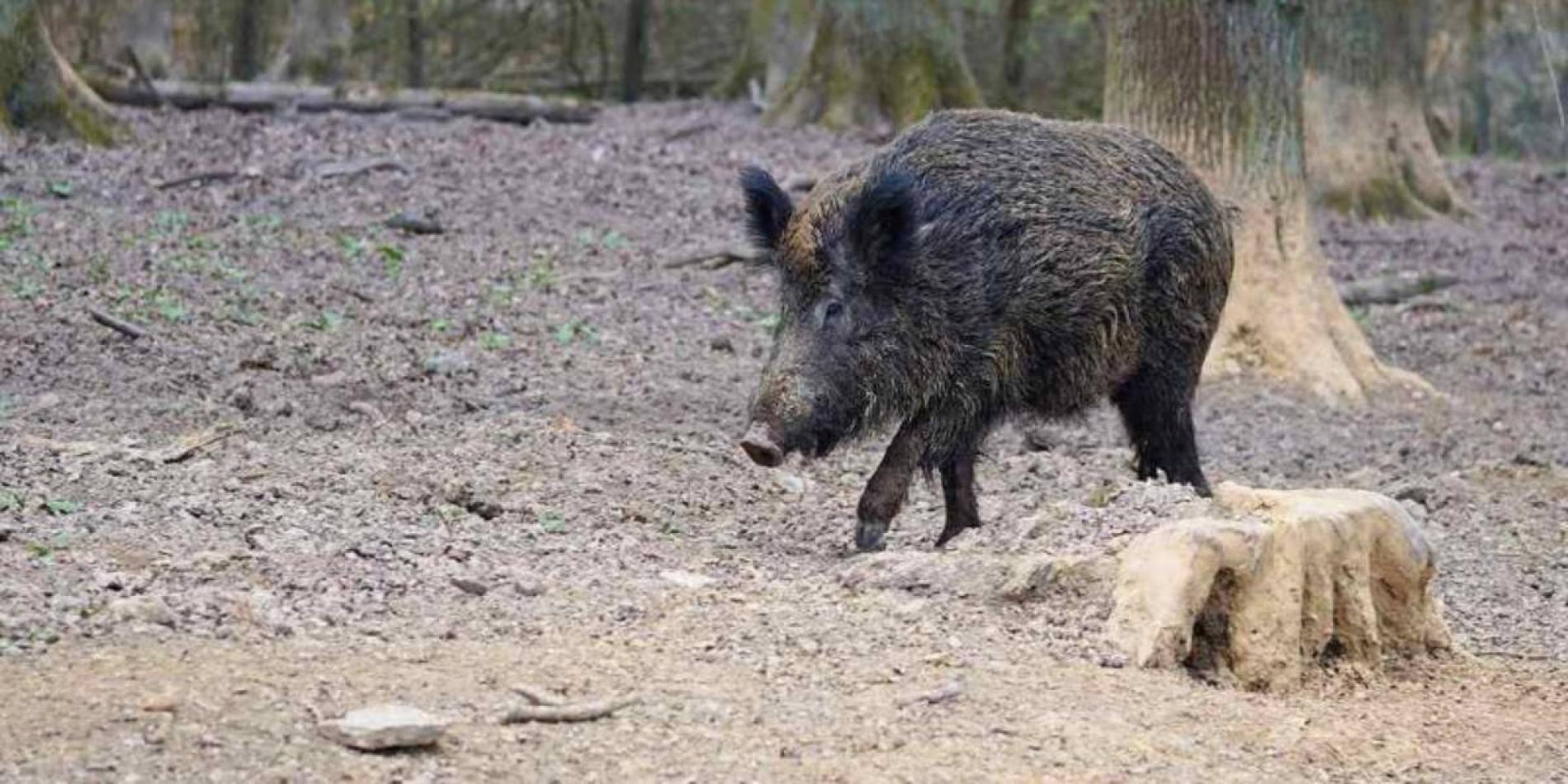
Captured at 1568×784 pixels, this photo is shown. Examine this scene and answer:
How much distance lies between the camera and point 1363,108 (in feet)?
58.6

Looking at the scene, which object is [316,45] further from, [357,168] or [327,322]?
[327,322]

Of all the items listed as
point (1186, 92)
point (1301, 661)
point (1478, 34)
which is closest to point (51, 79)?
point (1186, 92)

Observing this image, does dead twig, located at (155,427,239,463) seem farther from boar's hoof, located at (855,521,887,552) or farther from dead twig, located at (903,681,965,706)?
dead twig, located at (903,681,965,706)

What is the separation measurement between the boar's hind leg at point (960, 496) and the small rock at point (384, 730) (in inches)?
133

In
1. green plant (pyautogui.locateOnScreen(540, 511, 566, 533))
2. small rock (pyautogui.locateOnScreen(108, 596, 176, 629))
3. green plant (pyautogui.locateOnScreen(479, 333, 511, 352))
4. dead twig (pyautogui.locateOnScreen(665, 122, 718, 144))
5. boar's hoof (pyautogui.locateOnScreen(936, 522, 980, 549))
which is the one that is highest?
dead twig (pyautogui.locateOnScreen(665, 122, 718, 144))

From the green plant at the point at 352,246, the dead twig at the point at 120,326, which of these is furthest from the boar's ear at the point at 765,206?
the green plant at the point at 352,246

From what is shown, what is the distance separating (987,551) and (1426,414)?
231 inches

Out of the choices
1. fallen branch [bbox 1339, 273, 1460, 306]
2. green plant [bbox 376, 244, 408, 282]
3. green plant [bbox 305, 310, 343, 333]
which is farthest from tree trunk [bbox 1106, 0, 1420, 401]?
green plant [bbox 305, 310, 343, 333]

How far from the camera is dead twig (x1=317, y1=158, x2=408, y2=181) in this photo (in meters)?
14.5

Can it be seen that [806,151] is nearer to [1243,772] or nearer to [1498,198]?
[1498,198]

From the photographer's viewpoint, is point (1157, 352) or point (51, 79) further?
point (51, 79)

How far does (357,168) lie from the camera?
14.7 meters

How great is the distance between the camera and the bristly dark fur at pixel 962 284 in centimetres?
770

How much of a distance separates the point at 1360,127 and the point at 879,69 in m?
3.96
